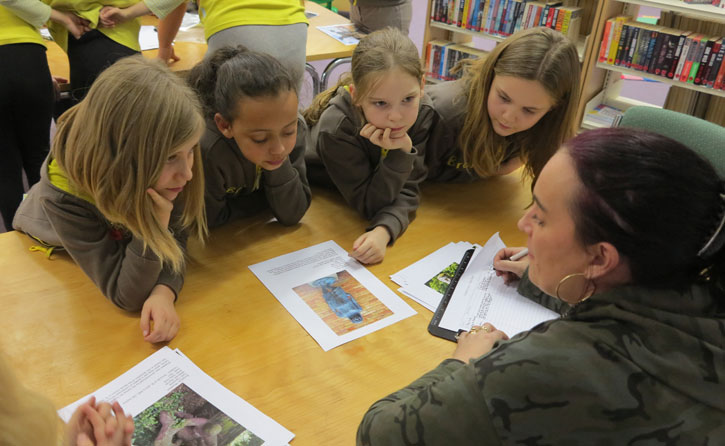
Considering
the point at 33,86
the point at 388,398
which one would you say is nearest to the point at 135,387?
the point at 388,398

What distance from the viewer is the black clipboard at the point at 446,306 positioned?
120cm

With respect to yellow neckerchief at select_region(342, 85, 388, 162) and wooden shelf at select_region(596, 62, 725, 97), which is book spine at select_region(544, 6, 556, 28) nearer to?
wooden shelf at select_region(596, 62, 725, 97)

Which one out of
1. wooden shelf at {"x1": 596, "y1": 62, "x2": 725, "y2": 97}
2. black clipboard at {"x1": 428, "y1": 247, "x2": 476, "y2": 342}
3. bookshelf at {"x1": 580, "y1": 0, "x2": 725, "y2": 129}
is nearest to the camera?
black clipboard at {"x1": 428, "y1": 247, "x2": 476, "y2": 342}

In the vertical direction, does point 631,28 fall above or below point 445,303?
above

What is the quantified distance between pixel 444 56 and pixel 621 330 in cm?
348

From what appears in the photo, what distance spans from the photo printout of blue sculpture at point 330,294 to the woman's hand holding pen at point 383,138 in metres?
0.33

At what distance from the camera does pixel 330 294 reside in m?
1.29

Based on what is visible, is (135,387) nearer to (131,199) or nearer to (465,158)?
(131,199)

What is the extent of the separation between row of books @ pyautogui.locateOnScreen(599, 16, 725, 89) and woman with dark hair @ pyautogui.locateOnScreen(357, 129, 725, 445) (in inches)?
107

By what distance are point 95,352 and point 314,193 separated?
841 millimetres

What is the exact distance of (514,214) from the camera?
66.5 inches

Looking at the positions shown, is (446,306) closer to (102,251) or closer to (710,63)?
(102,251)

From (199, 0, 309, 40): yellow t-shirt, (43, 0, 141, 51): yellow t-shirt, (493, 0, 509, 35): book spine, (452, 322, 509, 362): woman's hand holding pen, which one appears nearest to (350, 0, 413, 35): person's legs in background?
(493, 0, 509, 35): book spine

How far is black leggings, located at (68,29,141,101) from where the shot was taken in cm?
227
